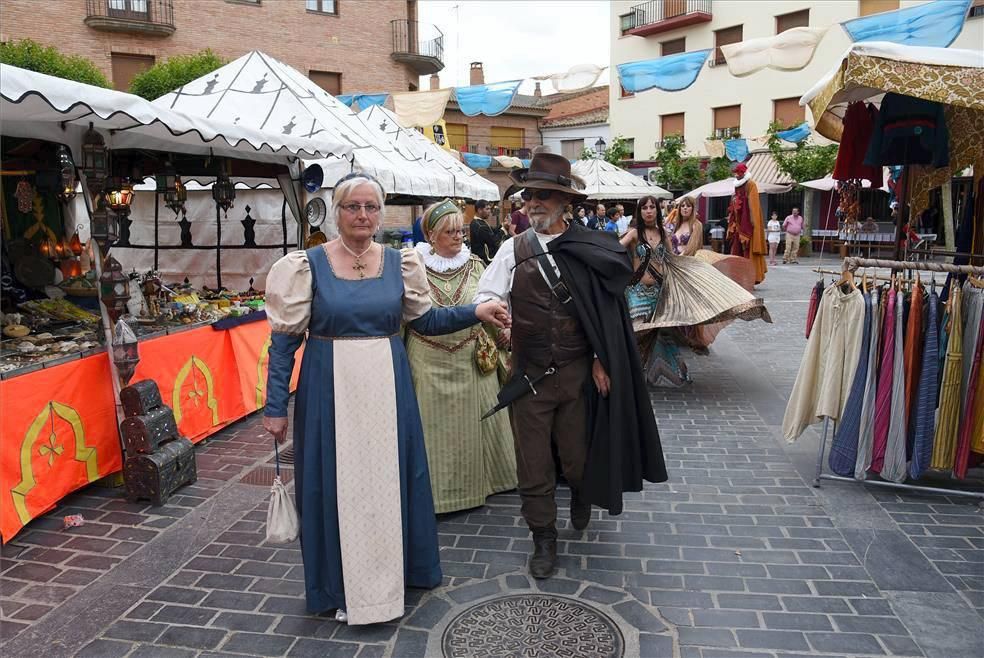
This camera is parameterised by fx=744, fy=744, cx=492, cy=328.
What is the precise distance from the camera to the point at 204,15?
79.6 feet

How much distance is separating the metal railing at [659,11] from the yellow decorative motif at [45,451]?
3289 centimetres

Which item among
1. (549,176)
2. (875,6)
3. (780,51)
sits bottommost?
(549,176)

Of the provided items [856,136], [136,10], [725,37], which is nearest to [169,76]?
[136,10]

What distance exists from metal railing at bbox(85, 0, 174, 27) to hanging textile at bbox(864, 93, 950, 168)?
23728 millimetres

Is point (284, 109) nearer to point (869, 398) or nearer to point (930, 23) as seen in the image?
point (869, 398)

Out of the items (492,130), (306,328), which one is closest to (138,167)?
(306,328)

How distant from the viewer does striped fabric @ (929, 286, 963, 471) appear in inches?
161

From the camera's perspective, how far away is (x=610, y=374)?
346cm

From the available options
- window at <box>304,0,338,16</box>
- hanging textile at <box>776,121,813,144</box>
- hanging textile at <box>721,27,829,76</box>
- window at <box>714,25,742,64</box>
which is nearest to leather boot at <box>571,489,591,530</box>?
hanging textile at <box>721,27,829,76</box>

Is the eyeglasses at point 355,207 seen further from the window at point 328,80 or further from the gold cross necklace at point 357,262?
the window at point 328,80

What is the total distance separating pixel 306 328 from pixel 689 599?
202 centimetres

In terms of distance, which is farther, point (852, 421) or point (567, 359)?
point (852, 421)

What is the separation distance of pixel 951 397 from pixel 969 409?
0.10 meters

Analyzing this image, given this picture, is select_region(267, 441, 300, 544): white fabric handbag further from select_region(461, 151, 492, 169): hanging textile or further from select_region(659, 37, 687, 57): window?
select_region(659, 37, 687, 57): window
